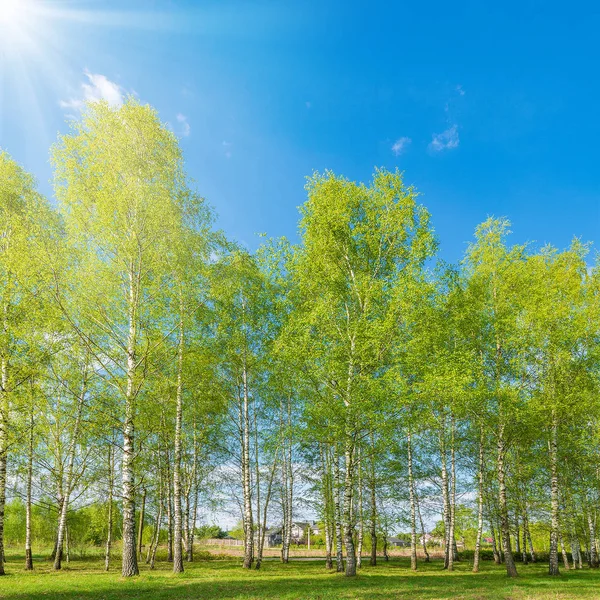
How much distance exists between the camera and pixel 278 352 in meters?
18.9

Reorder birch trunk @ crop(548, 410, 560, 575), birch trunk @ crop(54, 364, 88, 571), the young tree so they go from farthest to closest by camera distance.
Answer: birch trunk @ crop(548, 410, 560, 575), birch trunk @ crop(54, 364, 88, 571), the young tree

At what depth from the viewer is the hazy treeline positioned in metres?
17.3

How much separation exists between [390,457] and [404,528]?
14.5 ft

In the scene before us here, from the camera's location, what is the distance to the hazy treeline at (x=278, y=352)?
681 inches

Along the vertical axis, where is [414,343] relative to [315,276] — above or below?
below

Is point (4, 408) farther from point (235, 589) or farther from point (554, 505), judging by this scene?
point (554, 505)

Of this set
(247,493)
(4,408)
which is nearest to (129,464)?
(4,408)

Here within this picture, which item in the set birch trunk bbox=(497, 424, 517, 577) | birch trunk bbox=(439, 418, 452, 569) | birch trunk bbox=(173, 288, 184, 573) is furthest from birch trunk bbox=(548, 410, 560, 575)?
birch trunk bbox=(173, 288, 184, 573)

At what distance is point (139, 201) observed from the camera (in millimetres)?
18453

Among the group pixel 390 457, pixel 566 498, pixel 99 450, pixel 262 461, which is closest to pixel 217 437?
pixel 262 461

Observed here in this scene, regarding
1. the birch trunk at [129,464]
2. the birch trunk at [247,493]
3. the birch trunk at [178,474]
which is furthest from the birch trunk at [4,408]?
the birch trunk at [247,493]

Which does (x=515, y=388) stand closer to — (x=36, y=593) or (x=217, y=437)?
(x=217, y=437)

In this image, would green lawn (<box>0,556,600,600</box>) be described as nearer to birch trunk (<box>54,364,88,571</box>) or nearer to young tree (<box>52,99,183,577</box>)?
young tree (<box>52,99,183,577</box>)

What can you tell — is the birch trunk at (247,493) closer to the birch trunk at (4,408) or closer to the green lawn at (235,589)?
the green lawn at (235,589)
